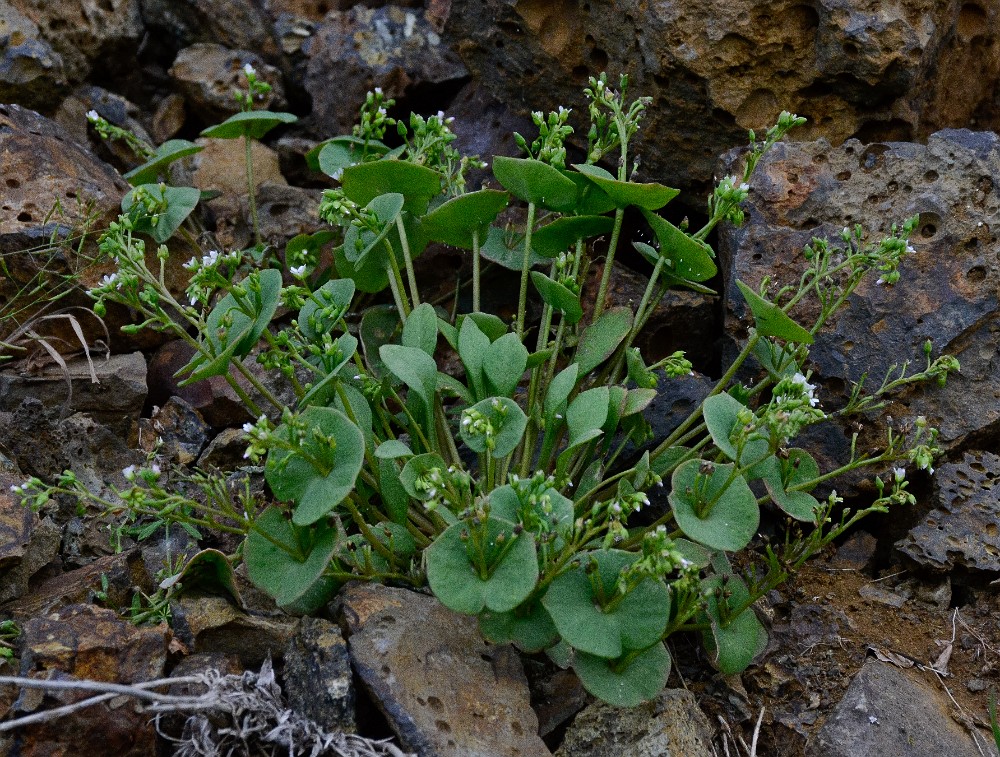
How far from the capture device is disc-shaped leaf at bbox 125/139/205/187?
3.02 metres

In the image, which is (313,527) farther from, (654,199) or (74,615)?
(654,199)

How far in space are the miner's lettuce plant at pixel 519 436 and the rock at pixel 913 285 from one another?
8cm

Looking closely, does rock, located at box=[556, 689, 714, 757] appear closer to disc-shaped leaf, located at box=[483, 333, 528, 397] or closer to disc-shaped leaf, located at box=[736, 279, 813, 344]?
disc-shaped leaf, located at box=[483, 333, 528, 397]

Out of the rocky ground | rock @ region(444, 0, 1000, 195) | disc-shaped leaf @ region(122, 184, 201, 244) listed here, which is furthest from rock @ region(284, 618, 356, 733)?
rock @ region(444, 0, 1000, 195)

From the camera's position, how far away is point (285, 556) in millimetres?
2105

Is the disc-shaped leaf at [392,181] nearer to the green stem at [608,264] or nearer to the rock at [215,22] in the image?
the green stem at [608,264]

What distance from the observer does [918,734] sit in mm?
2178

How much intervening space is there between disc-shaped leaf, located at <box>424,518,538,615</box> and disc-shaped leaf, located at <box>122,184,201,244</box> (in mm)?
1336

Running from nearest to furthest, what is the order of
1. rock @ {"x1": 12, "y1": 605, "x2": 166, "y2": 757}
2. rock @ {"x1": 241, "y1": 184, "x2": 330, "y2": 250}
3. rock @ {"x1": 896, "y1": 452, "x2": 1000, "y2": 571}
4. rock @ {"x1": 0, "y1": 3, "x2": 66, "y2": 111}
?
rock @ {"x1": 12, "y1": 605, "x2": 166, "y2": 757} → rock @ {"x1": 896, "y1": 452, "x2": 1000, "y2": 571} → rock @ {"x1": 241, "y1": 184, "x2": 330, "y2": 250} → rock @ {"x1": 0, "y1": 3, "x2": 66, "y2": 111}

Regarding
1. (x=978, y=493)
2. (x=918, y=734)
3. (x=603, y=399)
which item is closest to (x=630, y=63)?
(x=603, y=399)

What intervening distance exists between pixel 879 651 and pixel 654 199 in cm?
123

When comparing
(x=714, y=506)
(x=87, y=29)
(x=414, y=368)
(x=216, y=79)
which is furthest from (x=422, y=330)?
(x=87, y=29)

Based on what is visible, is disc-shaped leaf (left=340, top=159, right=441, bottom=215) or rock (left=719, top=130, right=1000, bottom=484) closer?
disc-shaped leaf (left=340, top=159, right=441, bottom=215)

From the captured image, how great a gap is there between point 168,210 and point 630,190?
135 cm
